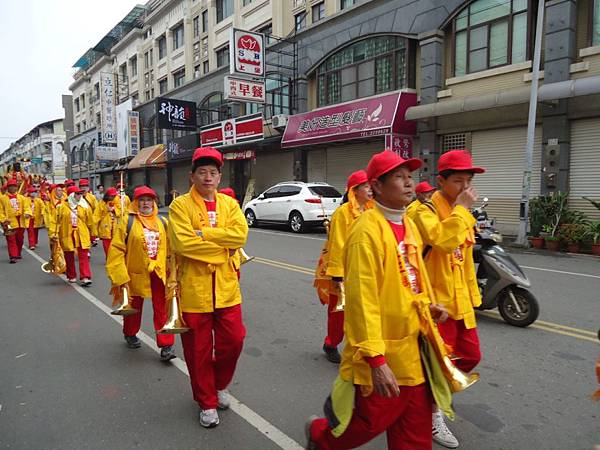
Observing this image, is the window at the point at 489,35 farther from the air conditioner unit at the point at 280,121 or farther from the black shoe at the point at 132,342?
the black shoe at the point at 132,342

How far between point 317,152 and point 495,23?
9.02 meters

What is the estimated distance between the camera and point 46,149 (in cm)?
7956

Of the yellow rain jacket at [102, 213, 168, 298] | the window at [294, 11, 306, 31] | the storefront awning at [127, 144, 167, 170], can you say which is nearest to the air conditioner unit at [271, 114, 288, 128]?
the window at [294, 11, 306, 31]

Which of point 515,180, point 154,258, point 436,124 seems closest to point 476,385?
point 154,258

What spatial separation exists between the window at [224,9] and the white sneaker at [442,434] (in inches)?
1120

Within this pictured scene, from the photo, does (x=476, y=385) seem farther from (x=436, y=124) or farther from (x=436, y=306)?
(x=436, y=124)

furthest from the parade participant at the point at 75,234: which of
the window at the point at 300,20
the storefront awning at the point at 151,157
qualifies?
the storefront awning at the point at 151,157

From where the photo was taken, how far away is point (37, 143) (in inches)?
3253

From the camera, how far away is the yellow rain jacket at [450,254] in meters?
2.61

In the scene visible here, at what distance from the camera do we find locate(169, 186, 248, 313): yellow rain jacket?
9.98ft

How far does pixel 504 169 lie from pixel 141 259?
12.4 m

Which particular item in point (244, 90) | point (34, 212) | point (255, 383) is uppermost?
point (244, 90)

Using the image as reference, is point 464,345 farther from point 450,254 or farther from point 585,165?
point 585,165

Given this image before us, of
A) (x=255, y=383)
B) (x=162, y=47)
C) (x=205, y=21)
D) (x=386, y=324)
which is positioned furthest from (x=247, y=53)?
(x=386, y=324)
